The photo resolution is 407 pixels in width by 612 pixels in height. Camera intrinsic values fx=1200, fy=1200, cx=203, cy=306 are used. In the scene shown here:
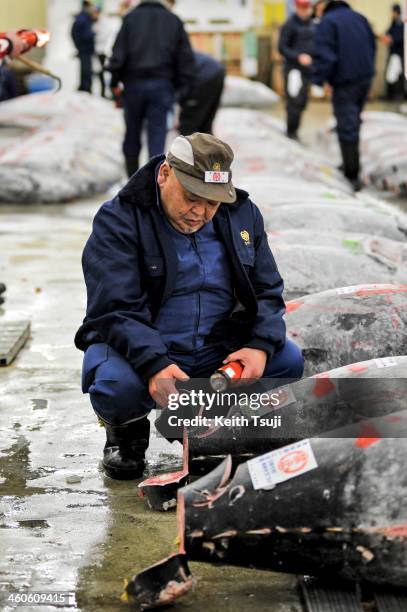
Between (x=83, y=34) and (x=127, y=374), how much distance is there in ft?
54.6

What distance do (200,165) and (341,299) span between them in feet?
3.97

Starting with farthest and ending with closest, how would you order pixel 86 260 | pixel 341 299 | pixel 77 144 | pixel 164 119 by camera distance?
pixel 77 144, pixel 164 119, pixel 341 299, pixel 86 260

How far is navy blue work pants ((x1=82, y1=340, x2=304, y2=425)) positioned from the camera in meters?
3.66

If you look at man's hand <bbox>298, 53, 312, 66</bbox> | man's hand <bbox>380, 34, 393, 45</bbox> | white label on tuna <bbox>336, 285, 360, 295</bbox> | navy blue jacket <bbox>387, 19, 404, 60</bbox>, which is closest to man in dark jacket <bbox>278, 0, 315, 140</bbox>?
man's hand <bbox>298, 53, 312, 66</bbox>

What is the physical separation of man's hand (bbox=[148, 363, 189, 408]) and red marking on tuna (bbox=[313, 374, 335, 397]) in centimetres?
39

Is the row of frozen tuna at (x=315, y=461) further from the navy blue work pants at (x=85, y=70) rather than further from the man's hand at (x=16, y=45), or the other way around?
the navy blue work pants at (x=85, y=70)

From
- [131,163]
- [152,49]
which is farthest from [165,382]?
[131,163]

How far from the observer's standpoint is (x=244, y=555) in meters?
2.93

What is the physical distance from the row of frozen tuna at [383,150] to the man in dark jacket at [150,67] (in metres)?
2.32

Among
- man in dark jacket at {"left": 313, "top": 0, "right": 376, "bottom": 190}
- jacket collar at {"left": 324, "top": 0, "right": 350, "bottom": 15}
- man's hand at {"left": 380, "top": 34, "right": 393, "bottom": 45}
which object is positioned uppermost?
jacket collar at {"left": 324, "top": 0, "right": 350, "bottom": 15}

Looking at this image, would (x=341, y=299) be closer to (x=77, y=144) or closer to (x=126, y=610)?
(x=126, y=610)

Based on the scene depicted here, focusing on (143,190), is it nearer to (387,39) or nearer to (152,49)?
(152,49)

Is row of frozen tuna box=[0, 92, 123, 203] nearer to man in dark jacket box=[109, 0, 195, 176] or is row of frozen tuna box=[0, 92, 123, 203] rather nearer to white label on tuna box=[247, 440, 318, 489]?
man in dark jacket box=[109, 0, 195, 176]

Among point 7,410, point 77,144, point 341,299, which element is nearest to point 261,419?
point 341,299
